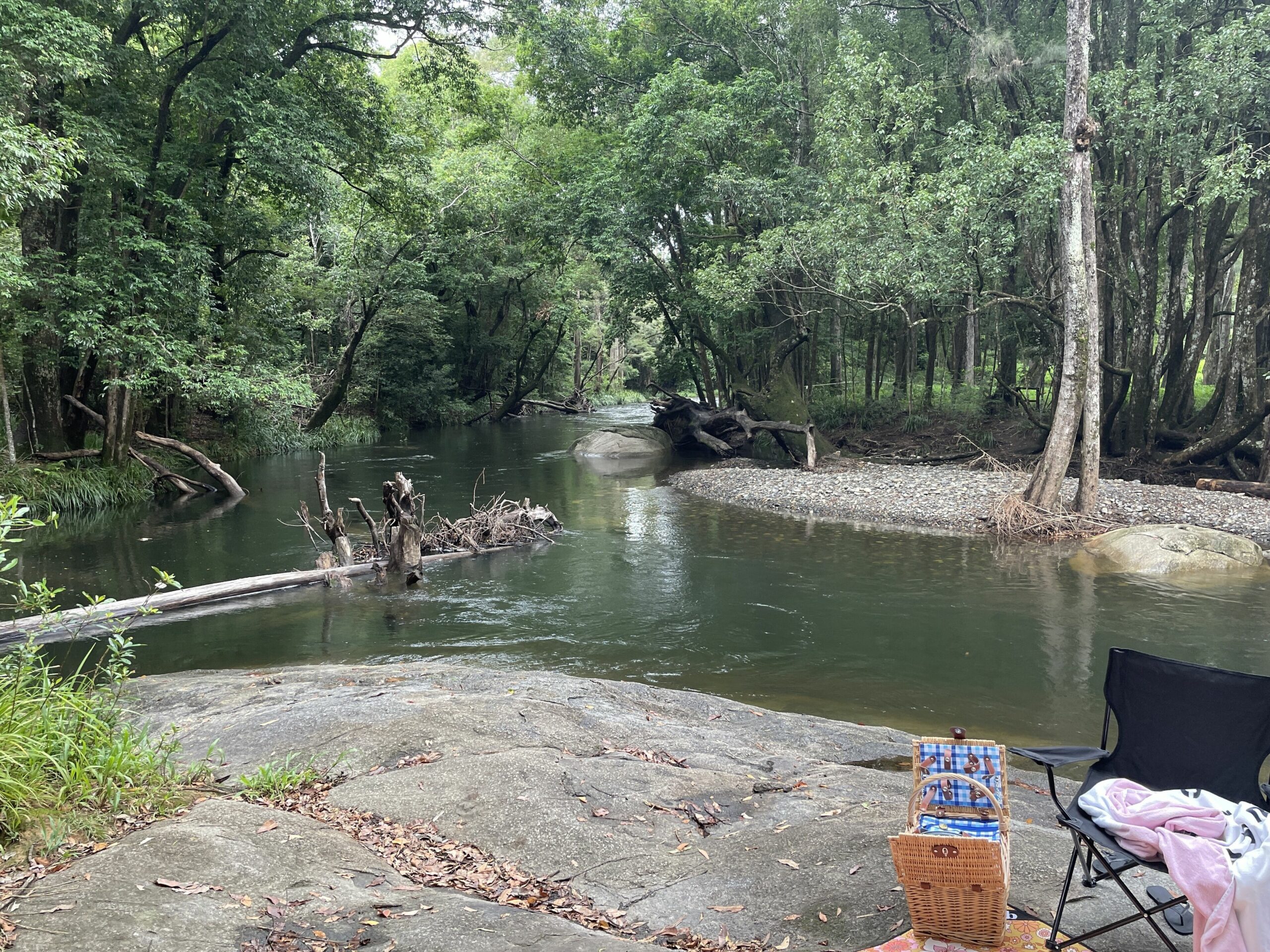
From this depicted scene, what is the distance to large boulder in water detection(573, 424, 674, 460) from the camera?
25.3 metres

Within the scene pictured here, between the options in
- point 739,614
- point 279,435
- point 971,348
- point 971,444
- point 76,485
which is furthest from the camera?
point 971,348

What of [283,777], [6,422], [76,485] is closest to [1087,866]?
[283,777]

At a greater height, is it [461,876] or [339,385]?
[339,385]

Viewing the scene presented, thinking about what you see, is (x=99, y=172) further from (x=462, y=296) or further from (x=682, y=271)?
(x=462, y=296)

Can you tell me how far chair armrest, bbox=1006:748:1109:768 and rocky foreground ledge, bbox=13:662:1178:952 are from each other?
0.51 m

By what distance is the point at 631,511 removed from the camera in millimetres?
16594

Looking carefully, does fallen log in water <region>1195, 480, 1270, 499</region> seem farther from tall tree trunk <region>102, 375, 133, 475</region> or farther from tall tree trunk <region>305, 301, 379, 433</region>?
tall tree trunk <region>305, 301, 379, 433</region>

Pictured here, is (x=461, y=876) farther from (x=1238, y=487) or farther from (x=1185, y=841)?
(x=1238, y=487)

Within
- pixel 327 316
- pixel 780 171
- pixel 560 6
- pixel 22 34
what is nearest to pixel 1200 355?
pixel 780 171

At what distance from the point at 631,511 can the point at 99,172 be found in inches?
426

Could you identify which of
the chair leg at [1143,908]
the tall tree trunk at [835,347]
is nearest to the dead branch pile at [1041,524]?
the tall tree trunk at [835,347]

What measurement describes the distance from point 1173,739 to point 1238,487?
13957 mm

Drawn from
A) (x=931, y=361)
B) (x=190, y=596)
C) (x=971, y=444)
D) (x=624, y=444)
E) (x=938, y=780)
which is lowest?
(x=190, y=596)

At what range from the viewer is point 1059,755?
3412mm
